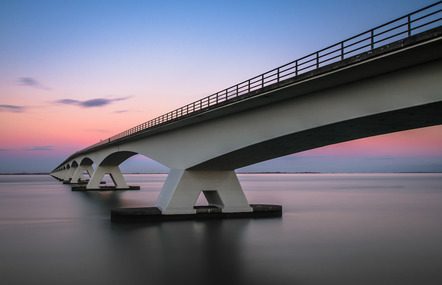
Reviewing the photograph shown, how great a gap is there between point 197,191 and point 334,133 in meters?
12.0

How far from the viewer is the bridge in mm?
12703

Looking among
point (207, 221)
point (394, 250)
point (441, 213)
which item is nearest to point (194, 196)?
point (207, 221)

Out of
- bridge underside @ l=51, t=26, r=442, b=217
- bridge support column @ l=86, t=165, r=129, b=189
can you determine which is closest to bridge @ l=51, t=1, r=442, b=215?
bridge underside @ l=51, t=26, r=442, b=217

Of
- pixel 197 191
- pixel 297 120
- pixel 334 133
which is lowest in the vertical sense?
pixel 197 191

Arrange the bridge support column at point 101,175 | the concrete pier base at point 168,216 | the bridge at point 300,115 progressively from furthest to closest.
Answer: the bridge support column at point 101,175 → the concrete pier base at point 168,216 → the bridge at point 300,115

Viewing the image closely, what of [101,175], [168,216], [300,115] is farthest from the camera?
[101,175]

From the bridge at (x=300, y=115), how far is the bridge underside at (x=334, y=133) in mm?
38

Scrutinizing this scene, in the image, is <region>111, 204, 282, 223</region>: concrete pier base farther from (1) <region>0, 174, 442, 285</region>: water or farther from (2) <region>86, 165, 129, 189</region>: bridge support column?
(2) <region>86, 165, 129, 189</region>: bridge support column

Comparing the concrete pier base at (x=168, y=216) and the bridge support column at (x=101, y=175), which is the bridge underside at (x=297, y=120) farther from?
the bridge support column at (x=101, y=175)

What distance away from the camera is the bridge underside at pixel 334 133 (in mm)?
14219

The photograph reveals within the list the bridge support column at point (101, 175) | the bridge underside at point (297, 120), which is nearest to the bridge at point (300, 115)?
the bridge underside at point (297, 120)

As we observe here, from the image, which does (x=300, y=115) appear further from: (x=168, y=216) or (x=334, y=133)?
(x=168, y=216)

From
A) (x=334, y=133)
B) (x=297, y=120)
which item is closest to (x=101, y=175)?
(x=297, y=120)

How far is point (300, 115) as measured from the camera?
1808cm
